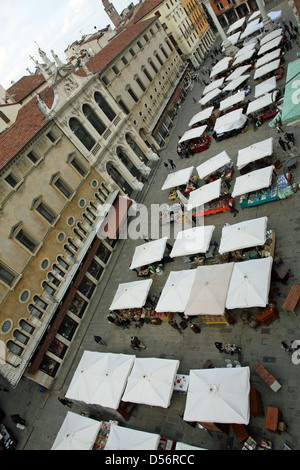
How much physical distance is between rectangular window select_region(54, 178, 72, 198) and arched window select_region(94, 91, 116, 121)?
1171cm

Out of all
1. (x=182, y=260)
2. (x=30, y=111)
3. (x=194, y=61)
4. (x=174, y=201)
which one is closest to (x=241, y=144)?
(x=174, y=201)

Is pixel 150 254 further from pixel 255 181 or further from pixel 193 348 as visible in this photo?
pixel 255 181

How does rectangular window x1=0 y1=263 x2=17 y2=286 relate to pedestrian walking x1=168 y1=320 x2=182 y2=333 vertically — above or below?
above

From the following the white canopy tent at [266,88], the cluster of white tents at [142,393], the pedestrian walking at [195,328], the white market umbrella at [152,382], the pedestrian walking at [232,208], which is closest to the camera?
the cluster of white tents at [142,393]

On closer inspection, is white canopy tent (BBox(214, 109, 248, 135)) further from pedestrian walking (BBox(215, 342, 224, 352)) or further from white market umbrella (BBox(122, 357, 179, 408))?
white market umbrella (BBox(122, 357, 179, 408))

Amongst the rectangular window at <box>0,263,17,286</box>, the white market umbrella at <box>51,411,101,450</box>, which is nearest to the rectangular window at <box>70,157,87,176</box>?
the rectangular window at <box>0,263,17,286</box>

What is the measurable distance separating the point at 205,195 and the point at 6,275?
1797 cm

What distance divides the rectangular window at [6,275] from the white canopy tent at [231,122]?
26517 millimetres

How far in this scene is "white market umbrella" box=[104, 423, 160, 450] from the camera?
1458 cm

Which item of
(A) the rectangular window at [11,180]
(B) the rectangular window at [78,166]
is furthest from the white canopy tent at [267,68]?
(A) the rectangular window at [11,180]

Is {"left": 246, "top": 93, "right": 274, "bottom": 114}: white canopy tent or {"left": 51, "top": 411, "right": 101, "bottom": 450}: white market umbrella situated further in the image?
{"left": 246, "top": 93, "right": 274, "bottom": 114}: white canopy tent

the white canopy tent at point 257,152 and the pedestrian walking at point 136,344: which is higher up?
the white canopy tent at point 257,152

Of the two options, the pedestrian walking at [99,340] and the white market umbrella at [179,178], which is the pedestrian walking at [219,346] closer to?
the pedestrian walking at [99,340]

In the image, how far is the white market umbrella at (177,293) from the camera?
20.2 m
